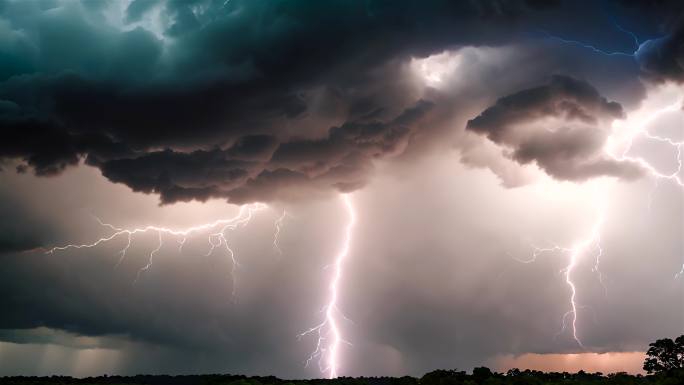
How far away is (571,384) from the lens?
62812 mm

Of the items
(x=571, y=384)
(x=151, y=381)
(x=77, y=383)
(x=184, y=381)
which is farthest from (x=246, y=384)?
(x=151, y=381)

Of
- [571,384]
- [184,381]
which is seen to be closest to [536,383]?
[571,384]

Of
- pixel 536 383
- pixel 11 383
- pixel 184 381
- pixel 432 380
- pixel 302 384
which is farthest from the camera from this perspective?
pixel 184 381

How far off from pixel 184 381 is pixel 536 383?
119894mm

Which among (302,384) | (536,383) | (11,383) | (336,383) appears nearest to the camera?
(536,383)

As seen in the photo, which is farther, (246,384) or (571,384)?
(246,384)

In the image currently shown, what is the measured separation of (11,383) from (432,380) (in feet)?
291

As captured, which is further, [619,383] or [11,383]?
[11,383]

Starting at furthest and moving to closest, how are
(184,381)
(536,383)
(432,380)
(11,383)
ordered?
(184,381) < (11,383) < (432,380) < (536,383)

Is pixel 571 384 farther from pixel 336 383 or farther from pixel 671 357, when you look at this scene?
pixel 336 383

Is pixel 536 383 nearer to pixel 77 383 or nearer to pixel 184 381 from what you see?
pixel 77 383

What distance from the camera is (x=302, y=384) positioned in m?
86.7

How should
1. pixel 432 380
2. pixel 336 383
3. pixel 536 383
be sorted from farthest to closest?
pixel 336 383 < pixel 432 380 < pixel 536 383

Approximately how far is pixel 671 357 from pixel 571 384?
2521 cm
